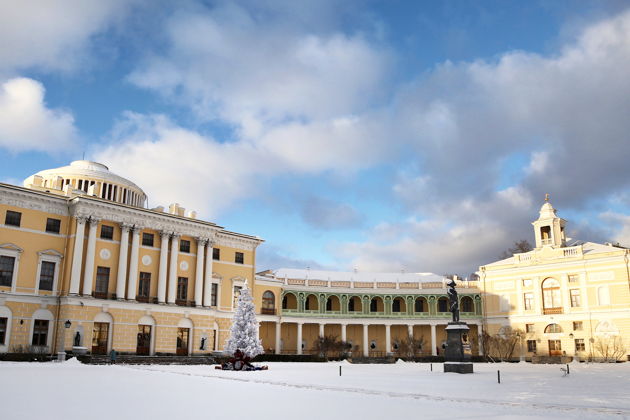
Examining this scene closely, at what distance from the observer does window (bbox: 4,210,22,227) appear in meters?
39.0

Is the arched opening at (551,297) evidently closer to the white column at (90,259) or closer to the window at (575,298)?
the window at (575,298)

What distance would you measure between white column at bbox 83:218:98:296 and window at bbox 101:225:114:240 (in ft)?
3.53

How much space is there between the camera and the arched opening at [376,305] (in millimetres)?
69062

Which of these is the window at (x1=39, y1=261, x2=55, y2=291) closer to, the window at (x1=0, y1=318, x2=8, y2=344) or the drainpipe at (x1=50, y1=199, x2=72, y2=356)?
the drainpipe at (x1=50, y1=199, x2=72, y2=356)

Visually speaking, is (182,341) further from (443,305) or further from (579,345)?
(579,345)

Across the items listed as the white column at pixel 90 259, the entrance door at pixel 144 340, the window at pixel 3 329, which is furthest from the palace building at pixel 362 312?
the window at pixel 3 329

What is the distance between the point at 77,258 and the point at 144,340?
8.84 m

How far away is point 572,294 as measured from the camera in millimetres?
57625

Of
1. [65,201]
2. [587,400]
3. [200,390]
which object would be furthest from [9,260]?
[587,400]

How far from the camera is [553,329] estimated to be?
5803 cm

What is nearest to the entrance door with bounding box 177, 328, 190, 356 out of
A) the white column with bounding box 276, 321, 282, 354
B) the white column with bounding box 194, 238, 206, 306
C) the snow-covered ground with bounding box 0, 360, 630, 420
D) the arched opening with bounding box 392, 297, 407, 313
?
the white column with bounding box 194, 238, 206, 306

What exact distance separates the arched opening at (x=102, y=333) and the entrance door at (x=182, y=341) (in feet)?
21.8

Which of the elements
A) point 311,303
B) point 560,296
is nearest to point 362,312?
point 311,303

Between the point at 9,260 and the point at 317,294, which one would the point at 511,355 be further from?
the point at 9,260
